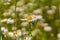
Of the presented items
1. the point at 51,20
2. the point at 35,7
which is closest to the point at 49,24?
the point at 51,20

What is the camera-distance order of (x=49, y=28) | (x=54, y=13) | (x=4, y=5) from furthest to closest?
(x=4, y=5)
(x=54, y=13)
(x=49, y=28)

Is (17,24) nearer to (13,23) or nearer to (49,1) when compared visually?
(13,23)

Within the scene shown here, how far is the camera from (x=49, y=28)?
5.86 feet

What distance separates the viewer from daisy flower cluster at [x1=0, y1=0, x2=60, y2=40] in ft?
5.51

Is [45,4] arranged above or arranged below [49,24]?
above

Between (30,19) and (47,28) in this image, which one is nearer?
(30,19)

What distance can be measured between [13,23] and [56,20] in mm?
314

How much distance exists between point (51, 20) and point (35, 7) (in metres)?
0.19

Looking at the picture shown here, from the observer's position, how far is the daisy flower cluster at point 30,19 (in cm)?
168

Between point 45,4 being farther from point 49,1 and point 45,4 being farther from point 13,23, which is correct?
point 13,23

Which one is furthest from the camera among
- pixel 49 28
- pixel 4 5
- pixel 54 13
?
pixel 4 5

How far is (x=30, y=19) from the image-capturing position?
1623mm

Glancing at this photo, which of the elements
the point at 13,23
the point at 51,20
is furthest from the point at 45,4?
the point at 13,23

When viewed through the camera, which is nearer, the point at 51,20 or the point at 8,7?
the point at 51,20
